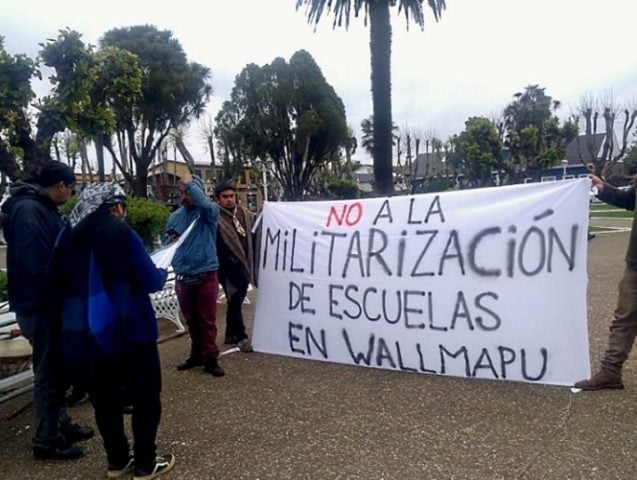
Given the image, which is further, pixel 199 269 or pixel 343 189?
pixel 343 189

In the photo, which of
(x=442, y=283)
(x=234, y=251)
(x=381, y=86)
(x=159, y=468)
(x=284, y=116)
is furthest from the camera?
(x=284, y=116)

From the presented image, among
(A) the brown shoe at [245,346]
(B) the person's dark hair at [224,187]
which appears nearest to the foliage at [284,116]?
(B) the person's dark hair at [224,187]

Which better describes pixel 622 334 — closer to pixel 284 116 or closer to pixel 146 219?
pixel 146 219

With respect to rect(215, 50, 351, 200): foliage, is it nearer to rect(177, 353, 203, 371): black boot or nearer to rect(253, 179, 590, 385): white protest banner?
rect(253, 179, 590, 385): white protest banner

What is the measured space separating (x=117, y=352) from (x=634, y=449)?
2799 mm

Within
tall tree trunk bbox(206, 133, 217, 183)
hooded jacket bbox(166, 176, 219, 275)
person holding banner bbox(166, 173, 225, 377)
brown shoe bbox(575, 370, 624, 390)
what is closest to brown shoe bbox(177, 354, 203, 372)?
person holding banner bbox(166, 173, 225, 377)

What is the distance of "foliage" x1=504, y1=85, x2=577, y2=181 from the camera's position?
112 feet

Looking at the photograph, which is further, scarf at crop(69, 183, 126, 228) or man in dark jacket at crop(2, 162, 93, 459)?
man in dark jacket at crop(2, 162, 93, 459)

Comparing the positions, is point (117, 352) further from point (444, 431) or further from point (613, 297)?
point (613, 297)

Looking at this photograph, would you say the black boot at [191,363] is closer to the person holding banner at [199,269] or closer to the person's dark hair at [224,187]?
the person holding banner at [199,269]

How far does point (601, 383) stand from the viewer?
361cm

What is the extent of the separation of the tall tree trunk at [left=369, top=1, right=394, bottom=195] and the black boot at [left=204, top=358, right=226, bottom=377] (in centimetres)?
803

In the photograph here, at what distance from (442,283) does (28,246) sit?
2.88 metres

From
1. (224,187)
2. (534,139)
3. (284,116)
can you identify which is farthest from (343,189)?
(224,187)
